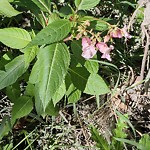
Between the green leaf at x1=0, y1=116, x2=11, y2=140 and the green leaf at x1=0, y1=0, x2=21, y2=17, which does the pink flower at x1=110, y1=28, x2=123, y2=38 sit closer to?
the green leaf at x1=0, y1=0, x2=21, y2=17

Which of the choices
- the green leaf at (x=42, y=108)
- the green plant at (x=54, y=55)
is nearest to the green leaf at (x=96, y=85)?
the green plant at (x=54, y=55)

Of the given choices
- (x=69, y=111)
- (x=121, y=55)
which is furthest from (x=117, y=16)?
(x=69, y=111)

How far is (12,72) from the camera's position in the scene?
1759 millimetres

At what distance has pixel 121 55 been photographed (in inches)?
92.0

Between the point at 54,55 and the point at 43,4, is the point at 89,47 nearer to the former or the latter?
the point at 54,55

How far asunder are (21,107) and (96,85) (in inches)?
15.8

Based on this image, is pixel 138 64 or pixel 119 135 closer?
pixel 119 135

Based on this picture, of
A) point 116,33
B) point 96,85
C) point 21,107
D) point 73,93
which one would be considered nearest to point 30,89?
point 21,107

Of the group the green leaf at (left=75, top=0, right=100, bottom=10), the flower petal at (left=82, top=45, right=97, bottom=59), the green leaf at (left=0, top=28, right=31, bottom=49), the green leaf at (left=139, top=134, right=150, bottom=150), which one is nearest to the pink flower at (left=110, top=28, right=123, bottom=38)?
the flower petal at (left=82, top=45, right=97, bottom=59)

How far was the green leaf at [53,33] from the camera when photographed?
4.97 ft

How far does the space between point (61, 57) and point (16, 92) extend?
0.49 meters

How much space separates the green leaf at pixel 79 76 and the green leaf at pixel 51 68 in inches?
7.9

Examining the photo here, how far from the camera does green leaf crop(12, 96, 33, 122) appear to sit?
189 centimetres

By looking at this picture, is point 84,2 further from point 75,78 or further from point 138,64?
point 138,64
